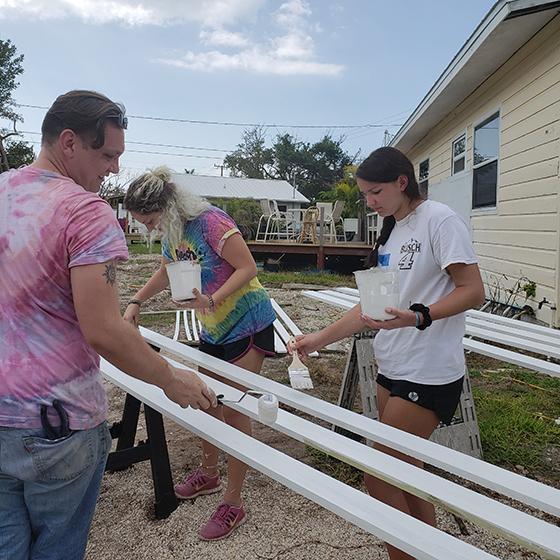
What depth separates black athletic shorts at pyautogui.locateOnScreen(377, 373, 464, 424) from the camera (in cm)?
185

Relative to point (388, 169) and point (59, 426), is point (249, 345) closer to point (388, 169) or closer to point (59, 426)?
point (388, 169)

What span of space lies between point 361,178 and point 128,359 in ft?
→ 3.90

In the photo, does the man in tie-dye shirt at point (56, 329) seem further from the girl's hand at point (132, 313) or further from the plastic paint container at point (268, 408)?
the girl's hand at point (132, 313)

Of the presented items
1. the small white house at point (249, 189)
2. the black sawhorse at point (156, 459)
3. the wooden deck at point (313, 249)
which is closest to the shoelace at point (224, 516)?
the black sawhorse at point (156, 459)

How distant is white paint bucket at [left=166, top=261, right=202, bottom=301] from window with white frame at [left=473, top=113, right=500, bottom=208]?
6.05 meters

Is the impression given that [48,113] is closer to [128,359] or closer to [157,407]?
[128,359]

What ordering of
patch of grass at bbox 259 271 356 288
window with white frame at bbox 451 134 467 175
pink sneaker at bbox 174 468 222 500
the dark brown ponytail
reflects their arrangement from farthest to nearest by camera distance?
patch of grass at bbox 259 271 356 288 → window with white frame at bbox 451 134 467 175 → pink sneaker at bbox 174 468 222 500 → the dark brown ponytail

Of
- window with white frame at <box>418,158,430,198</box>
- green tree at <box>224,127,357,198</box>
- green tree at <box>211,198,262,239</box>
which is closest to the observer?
window with white frame at <box>418,158,430,198</box>

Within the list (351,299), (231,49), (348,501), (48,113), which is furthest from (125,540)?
(231,49)

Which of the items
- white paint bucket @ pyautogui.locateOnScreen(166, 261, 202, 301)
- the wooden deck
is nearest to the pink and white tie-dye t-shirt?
white paint bucket @ pyautogui.locateOnScreen(166, 261, 202, 301)

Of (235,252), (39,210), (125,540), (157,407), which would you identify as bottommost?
(125,540)

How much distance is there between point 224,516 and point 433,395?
1211 mm

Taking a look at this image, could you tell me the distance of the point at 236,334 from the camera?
2.50 metres

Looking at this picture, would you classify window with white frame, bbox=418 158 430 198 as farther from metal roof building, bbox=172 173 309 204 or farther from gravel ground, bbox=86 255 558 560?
metal roof building, bbox=172 173 309 204
